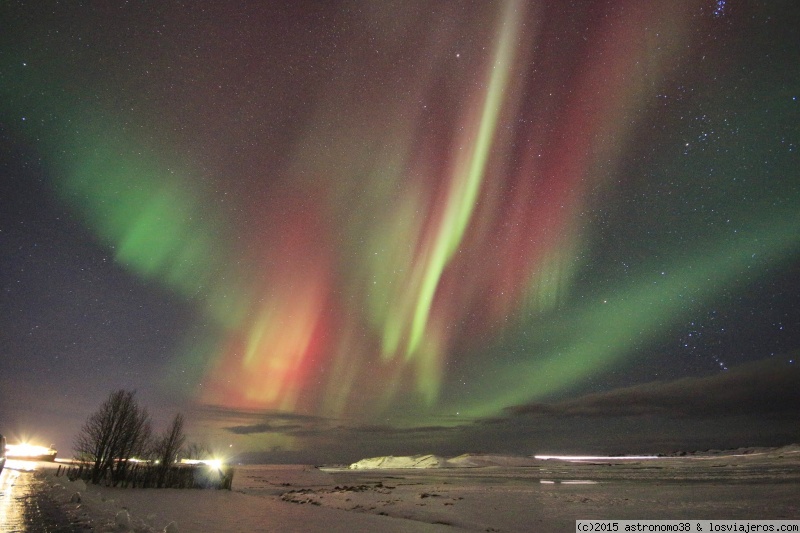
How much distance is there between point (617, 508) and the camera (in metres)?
30.5

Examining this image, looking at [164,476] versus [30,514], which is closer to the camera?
[30,514]

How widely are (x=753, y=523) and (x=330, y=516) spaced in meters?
23.2

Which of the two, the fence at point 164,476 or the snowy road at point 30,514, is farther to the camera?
the fence at point 164,476

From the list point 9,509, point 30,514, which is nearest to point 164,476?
point 9,509

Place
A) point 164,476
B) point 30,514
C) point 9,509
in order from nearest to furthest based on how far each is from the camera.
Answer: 1. point 30,514
2. point 9,509
3. point 164,476

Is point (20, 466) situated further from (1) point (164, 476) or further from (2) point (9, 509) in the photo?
(2) point (9, 509)

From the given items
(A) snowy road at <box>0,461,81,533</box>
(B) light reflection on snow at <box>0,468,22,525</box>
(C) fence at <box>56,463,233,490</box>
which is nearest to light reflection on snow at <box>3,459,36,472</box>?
(C) fence at <box>56,463,233,490</box>

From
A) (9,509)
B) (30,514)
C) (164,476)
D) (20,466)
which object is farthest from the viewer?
(164,476)

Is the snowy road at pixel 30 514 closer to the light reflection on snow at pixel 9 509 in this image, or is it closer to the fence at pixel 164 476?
the light reflection on snow at pixel 9 509

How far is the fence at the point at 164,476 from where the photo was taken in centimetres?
5247

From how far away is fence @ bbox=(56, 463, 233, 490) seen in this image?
52.5 metres

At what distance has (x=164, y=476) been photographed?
5491 cm

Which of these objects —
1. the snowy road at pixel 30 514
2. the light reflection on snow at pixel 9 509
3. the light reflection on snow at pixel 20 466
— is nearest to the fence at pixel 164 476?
the light reflection on snow at pixel 20 466

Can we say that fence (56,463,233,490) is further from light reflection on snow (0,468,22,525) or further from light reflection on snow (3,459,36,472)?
light reflection on snow (0,468,22,525)
